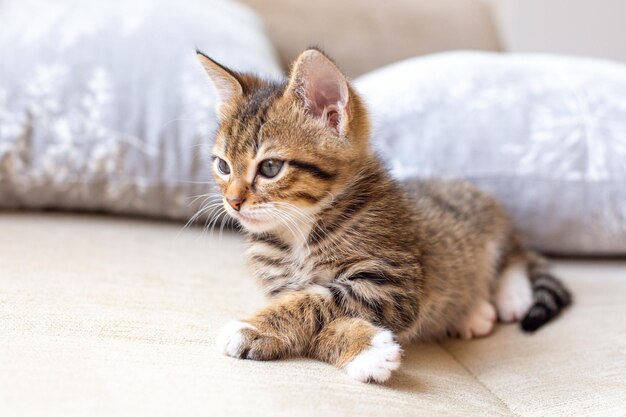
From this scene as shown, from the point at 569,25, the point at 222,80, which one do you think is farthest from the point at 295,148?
the point at 569,25

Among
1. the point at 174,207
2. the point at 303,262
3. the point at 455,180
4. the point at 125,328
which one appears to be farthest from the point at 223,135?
the point at 455,180

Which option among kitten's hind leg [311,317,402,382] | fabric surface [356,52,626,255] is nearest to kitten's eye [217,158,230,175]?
kitten's hind leg [311,317,402,382]

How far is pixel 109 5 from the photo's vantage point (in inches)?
61.9

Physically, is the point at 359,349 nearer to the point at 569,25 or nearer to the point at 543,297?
the point at 543,297

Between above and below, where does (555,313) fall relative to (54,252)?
above

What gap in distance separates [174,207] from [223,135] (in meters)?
0.51

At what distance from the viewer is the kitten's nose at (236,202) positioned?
0.96 m

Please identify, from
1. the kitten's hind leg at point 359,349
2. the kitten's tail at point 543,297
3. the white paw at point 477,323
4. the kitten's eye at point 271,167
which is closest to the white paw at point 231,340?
the kitten's hind leg at point 359,349

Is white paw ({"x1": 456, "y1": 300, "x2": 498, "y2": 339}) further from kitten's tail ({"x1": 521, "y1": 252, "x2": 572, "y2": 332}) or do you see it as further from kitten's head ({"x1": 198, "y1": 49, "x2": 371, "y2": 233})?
kitten's head ({"x1": 198, "y1": 49, "x2": 371, "y2": 233})

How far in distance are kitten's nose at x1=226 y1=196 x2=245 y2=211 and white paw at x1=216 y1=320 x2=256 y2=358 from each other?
21 cm

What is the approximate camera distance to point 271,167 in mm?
966

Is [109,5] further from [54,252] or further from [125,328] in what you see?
[125,328]

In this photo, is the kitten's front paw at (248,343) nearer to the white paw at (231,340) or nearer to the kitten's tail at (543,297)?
the white paw at (231,340)

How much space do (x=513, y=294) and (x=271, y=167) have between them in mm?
654
